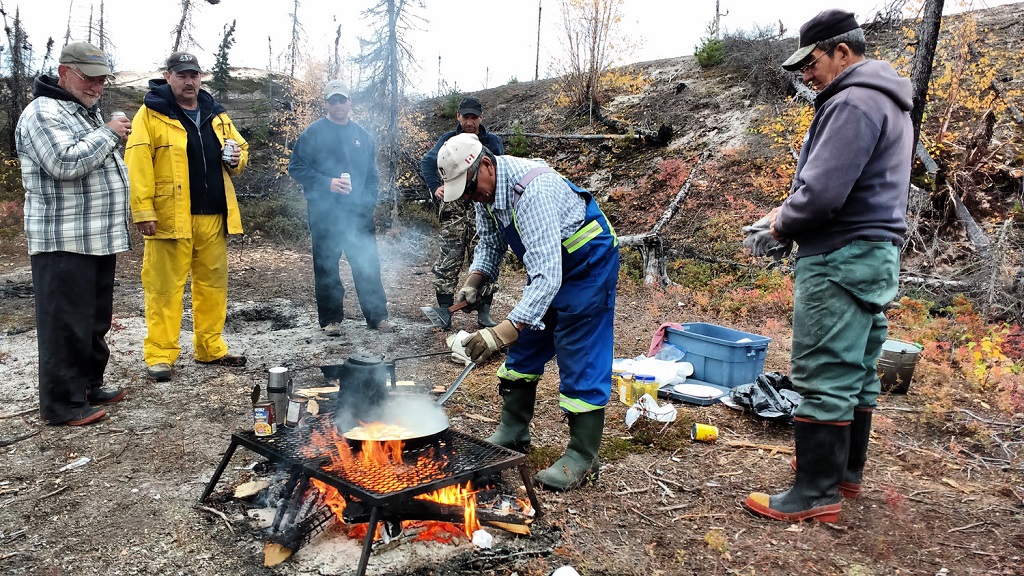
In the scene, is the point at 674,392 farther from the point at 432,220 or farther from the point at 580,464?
the point at 432,220

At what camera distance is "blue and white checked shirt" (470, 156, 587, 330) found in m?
2.82

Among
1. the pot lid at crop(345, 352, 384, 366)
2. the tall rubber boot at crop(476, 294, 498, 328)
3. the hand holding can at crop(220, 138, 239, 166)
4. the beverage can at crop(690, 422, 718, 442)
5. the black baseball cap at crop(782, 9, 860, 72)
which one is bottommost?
the beverage can at crop(690, 422, 718, 442)

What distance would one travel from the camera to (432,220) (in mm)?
14719

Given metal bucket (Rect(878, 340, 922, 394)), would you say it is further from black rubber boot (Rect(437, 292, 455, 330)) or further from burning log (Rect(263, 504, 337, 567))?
burning log (Rect(263, 504, 337, 567))

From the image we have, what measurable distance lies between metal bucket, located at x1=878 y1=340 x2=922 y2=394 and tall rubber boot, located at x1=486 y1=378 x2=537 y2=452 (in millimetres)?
3145

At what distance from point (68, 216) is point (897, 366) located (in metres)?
6.07

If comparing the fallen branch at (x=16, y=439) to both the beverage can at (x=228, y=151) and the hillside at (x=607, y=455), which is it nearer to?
the hillside at (x=607, y=455)

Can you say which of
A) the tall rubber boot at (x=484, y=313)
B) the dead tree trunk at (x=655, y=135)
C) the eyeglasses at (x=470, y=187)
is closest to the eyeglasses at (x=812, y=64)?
the eyeglasses at (x=470, y=187)

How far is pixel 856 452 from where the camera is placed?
313cm

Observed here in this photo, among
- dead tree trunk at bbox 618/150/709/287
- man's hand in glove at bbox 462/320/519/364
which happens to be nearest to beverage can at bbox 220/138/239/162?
man's hand in glove at bbox 462/320/519/364

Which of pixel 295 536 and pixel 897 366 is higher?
pixel 897 366

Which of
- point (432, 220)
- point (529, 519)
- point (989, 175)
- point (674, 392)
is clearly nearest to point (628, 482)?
point (529, 519)

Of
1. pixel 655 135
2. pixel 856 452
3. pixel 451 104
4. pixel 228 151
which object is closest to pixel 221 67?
pixel 451 104

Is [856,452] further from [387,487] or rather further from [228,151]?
[228,151]
